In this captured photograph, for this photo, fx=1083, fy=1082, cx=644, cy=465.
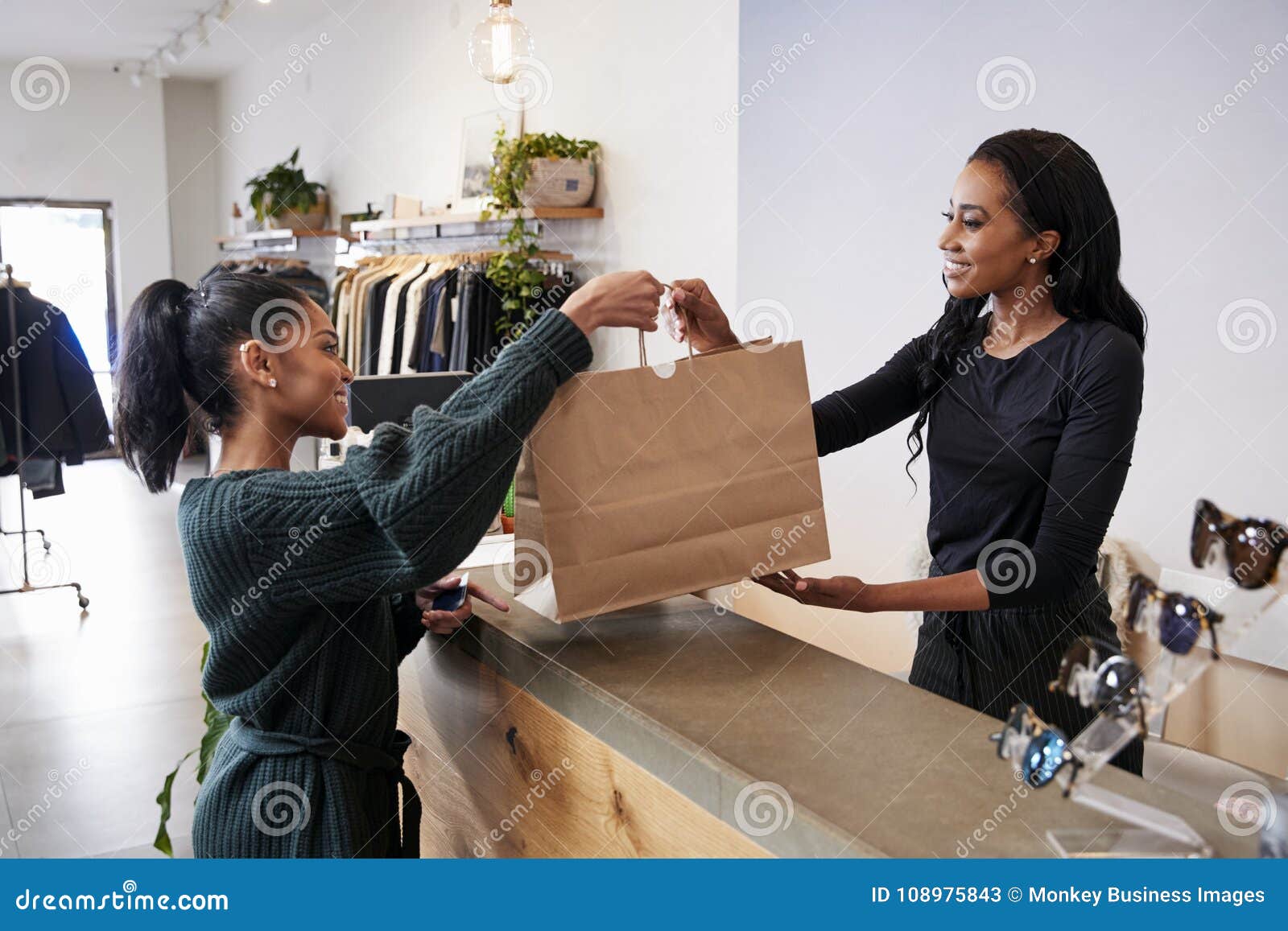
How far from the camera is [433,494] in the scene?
118cm

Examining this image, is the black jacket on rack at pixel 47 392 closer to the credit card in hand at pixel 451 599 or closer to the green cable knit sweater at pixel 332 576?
the credit card in hand at pixel 451 599

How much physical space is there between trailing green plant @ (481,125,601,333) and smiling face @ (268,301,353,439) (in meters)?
3.65

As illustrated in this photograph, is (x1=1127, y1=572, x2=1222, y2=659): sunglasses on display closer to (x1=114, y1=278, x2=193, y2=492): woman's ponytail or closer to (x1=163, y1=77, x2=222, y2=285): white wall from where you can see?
(x1=114, y1=278, x2=193, y2=492): woman's ponytail

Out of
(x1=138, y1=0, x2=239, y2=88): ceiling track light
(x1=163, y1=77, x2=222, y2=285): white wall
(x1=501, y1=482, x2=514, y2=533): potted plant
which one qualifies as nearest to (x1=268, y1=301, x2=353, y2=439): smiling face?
(x1=501, y1=482, x2=514, y2=533): potted plant

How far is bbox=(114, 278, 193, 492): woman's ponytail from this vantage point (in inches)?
56.9

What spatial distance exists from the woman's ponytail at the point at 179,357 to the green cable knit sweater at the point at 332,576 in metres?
0.20

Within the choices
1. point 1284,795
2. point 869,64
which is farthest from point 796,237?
point 1284,795

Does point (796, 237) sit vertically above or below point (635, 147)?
below

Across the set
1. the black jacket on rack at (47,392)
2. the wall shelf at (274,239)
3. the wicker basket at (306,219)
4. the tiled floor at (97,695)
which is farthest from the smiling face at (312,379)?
the wicker basket at (306,219)

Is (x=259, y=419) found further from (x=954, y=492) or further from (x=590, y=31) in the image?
(x=590, y=31)

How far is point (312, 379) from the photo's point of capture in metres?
1.47

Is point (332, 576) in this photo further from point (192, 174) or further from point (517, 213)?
point (192, 174)

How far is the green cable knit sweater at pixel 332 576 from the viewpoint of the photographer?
1201 mm
